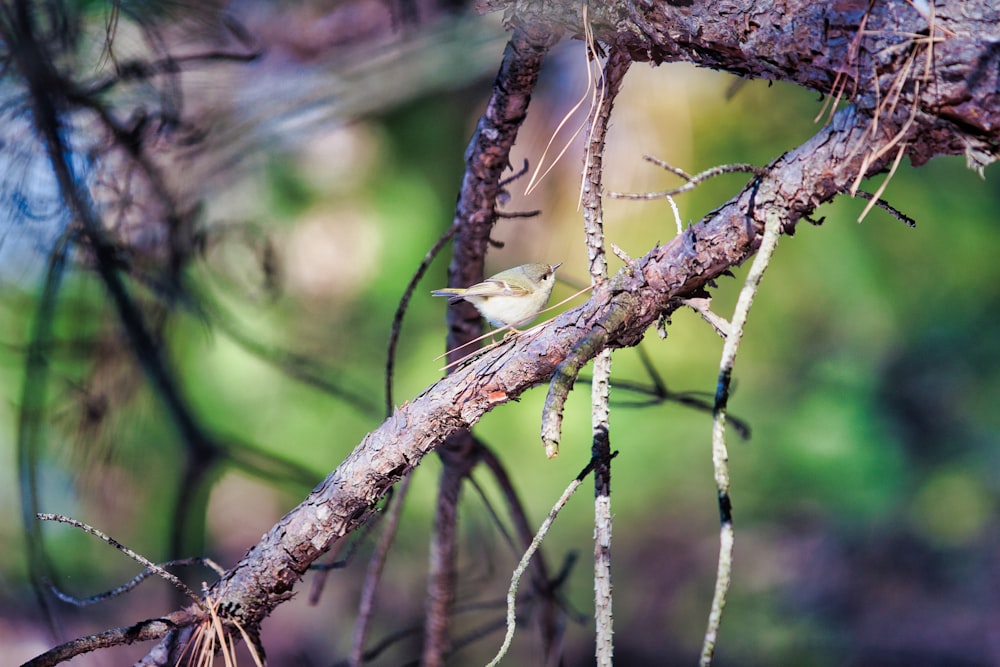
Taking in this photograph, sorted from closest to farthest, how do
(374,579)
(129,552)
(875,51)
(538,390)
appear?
(875,51) → (129,552) → (374,579) → (538,390)

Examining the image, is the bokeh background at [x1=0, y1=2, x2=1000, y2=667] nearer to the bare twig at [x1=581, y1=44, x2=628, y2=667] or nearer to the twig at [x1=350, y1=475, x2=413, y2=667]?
the twig at [x1=350, y1=475, x2=413, y2=667]

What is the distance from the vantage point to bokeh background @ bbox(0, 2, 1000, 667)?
4.50ft

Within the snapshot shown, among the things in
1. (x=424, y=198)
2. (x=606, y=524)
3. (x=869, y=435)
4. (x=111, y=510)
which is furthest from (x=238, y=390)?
(x=869, y=435)

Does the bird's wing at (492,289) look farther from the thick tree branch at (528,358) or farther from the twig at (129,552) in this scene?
the twig at (129,552)

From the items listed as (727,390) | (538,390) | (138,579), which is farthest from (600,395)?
(538,390)

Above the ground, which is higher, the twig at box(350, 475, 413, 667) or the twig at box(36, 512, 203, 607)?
the twig at box(350, 475, 413, 667)

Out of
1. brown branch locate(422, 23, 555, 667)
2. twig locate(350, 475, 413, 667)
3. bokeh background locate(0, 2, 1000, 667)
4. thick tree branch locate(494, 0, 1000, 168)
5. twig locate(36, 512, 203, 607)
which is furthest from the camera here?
bokeh background locate(0, 2, 1000, 667)

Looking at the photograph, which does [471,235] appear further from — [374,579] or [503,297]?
[374,579]

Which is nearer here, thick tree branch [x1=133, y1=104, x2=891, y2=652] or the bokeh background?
thick tree branch [x1=133, y1=104, x2=891, y2=652]

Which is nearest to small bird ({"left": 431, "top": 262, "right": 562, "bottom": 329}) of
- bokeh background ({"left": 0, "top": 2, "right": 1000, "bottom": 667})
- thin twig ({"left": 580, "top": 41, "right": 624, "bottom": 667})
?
thin twig ({"left": 580, "top": 41, "right": 624, "bottom": 667})

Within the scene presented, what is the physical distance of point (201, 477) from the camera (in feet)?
5.00

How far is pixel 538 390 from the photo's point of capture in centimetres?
153

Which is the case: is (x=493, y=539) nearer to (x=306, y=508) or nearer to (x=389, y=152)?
(x=389, y=152)

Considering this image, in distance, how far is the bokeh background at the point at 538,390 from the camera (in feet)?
4.50
